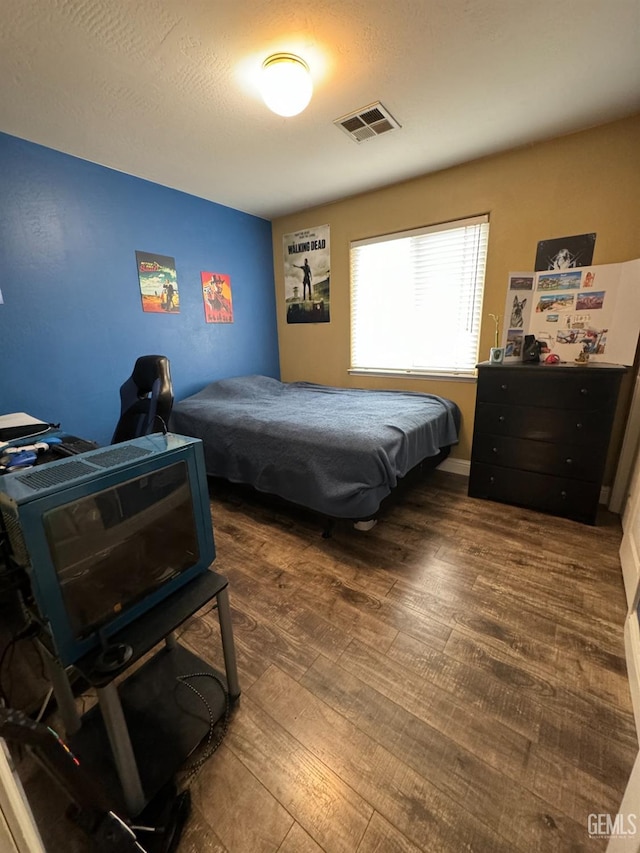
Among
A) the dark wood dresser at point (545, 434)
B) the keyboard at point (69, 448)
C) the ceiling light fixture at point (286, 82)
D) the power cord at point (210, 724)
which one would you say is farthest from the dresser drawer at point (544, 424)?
the keyboard at point (69, 448)

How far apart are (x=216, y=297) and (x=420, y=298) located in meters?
1.90

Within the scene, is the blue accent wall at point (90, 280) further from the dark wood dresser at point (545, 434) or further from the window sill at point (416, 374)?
the dark wood dresser at point (545, 434)

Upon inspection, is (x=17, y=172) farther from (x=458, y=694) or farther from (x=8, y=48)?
(x=458, y=694)

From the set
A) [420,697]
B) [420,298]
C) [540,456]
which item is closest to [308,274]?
[420,298]

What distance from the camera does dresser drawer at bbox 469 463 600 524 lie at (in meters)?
2.20

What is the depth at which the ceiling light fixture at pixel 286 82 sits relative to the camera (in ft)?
5.08

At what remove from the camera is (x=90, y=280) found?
250 centimetres

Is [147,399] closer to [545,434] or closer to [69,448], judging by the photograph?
[69,448]

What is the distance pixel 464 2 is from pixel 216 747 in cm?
277

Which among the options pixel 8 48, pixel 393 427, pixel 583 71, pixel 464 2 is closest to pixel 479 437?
pixel 393 427

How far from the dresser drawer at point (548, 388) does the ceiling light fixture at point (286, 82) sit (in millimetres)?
1848

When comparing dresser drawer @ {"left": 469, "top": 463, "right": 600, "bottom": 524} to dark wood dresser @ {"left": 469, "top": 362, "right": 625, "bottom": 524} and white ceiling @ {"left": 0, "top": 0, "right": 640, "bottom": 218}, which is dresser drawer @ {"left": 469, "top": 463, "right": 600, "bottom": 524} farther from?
white ceiling @ {"left": 0, "top": 0, "right": 640, "bottom": 218}

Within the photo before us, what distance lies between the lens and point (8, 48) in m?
1.47

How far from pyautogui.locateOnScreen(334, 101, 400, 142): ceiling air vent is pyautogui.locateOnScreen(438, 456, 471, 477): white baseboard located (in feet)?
8.02
